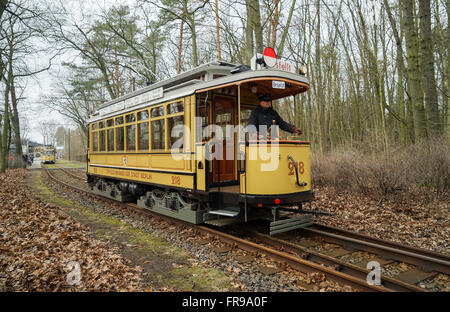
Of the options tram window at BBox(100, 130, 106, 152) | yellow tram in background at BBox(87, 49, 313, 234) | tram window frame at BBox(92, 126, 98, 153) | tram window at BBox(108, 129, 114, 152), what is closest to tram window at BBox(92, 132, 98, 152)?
tram window frame at BBox(92, 126, 98, 153)

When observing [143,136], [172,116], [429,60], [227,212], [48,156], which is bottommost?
[227,212]

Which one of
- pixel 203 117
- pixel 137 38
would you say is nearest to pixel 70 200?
pixel 203 117

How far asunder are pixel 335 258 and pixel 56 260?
159 inches

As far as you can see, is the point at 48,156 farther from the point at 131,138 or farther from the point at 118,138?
the point at 131,138

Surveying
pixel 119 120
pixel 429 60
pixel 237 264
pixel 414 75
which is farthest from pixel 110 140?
pixel 429 60

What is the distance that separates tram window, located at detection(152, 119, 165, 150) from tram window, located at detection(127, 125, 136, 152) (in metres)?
1.21

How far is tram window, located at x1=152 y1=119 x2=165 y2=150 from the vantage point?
7.02 metres

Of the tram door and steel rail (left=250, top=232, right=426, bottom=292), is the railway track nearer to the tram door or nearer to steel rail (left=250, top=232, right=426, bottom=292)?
steel rail (left=250, top=232, right=426, bottom=292)

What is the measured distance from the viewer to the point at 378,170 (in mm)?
8328

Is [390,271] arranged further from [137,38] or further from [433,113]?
[137,38]

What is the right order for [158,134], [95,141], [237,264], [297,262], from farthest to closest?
[95,141]
[158,134]
[237,264]
[297,262]

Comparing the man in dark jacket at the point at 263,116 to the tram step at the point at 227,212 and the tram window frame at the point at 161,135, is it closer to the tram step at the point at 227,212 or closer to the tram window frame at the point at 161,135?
the tram step at the point at 227,212

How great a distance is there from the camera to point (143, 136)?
7.87 metres

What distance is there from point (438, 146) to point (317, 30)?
8.95 meters
